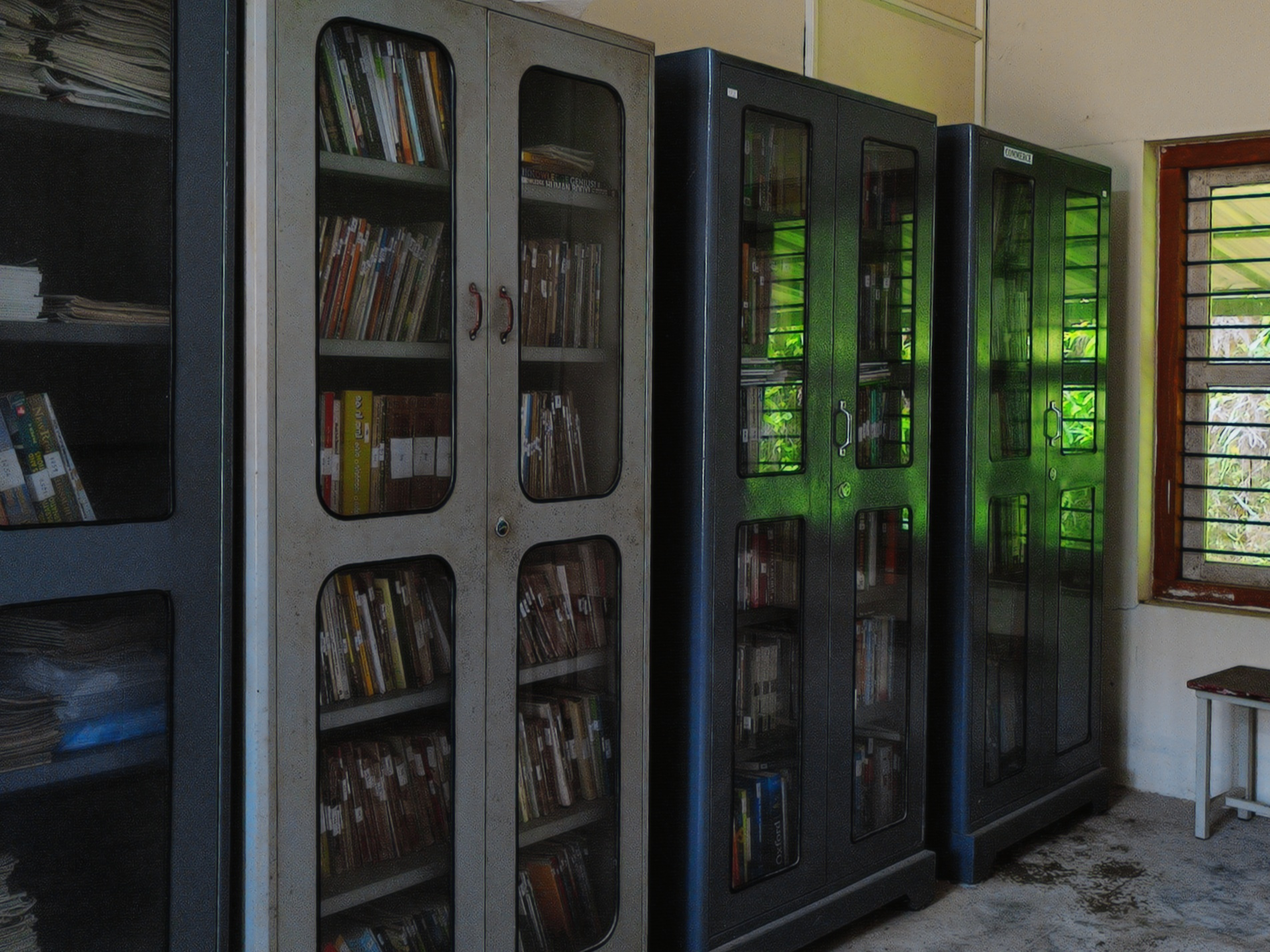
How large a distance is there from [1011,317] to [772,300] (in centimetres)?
120

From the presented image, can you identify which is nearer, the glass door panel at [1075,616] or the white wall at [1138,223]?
the glass door panel at [1075,616]

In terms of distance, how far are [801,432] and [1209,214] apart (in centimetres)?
225

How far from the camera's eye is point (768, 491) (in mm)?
2830

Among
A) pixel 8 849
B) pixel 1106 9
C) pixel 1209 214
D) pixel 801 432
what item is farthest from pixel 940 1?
pixel 8 849

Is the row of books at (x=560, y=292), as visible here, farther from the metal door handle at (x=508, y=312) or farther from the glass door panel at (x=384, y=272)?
the glass door panel at (x=384, y=272)

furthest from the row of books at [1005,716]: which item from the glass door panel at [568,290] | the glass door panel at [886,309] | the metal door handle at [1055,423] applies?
the glass door panel at [568,290]

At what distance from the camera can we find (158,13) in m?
1.78

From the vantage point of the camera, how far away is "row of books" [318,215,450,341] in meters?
2.00

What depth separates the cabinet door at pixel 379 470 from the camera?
193 cm

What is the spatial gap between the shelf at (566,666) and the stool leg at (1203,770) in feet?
7.90

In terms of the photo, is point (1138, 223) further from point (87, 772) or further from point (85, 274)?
point (87, 772)

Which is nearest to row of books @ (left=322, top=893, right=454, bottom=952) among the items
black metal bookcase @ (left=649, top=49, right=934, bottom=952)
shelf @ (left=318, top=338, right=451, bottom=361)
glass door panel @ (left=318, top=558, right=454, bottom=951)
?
glass door panel @ (left=318, top=558, right=454, bottom=951)

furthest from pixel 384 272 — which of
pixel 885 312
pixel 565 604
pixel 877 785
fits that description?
pixel 877 785

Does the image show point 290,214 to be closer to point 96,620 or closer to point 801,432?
point 96,620
